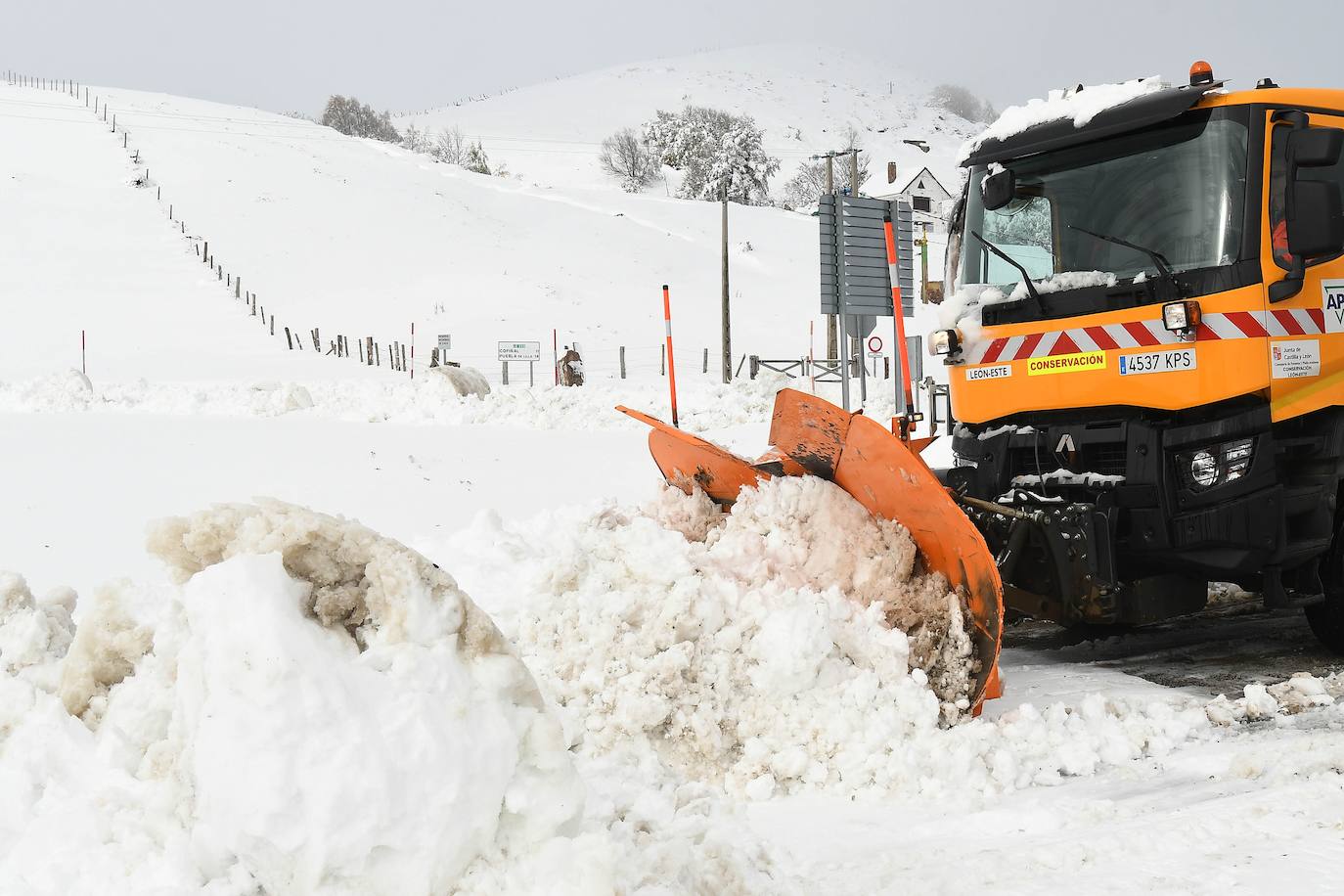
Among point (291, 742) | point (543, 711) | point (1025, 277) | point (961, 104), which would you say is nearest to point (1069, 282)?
point (1025, 277)

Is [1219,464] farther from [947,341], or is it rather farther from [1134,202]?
[947,341]

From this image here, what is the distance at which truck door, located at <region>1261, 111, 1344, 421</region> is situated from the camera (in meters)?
4.45

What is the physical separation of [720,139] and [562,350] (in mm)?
40579

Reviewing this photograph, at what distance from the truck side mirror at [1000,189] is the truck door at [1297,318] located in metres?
1.13

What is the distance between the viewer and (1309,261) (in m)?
4.53

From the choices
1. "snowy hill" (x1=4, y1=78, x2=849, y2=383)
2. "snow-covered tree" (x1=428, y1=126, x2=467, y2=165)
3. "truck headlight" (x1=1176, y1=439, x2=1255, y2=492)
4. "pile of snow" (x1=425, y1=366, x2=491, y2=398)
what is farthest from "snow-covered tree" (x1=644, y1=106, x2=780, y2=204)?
"truck headlight" (x1=1176, y1=439, x2=1255, y2=492)

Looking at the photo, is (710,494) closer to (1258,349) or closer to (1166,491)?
(1166,491)

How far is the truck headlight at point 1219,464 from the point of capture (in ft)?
14.5

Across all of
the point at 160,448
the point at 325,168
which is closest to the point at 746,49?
the point at 325,168

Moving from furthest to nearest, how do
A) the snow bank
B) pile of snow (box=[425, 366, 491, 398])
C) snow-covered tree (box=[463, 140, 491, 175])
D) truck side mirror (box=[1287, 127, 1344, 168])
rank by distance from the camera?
snow-covered tree (box=[463, 140, 491, 175]) → pile of snow (box=[425, 366, 491, 398]) → the snow bank → truck side mirror (box=[1287, 127, 1344, 168])

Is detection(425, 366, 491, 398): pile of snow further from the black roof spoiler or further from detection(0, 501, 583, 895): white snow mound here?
detection(0, 501, 583, 895): white snow mound

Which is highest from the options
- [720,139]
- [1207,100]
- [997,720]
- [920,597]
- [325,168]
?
[720,139]

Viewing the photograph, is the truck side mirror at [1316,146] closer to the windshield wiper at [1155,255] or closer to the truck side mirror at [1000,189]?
the windshield wiper at [1155,255]

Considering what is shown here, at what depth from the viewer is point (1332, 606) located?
195 inches
